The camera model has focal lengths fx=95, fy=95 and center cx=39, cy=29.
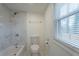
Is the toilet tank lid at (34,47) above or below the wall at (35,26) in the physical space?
below

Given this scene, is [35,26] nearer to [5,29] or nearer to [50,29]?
[50,29]

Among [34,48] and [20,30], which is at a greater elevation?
[20,30]

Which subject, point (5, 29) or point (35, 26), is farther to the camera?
point (5, 29)

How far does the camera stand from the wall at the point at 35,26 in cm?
169

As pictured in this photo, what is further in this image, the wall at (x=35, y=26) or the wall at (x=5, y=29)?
the wall at (x=5, y=29)

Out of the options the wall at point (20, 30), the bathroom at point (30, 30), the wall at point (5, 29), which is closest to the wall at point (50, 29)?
the bathroom at point (30, 30)

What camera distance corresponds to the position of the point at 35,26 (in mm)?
1727

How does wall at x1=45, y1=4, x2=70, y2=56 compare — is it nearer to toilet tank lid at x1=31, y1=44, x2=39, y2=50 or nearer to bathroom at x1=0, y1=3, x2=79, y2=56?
bathroom at x1=0, y1=3, x2=79, y2=56

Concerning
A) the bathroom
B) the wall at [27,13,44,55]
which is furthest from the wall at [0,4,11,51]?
the wall at [27,13,44,55]

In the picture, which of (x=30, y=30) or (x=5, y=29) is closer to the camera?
(x=30, y=30)

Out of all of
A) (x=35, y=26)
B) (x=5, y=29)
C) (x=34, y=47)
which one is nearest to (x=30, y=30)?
(x=35, y=26)

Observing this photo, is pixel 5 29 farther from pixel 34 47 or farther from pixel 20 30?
pixel 34 47

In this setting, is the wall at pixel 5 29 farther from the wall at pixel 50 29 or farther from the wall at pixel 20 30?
the wall at pixel 50 29

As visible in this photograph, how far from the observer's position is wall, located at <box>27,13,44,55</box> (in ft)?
5.54
